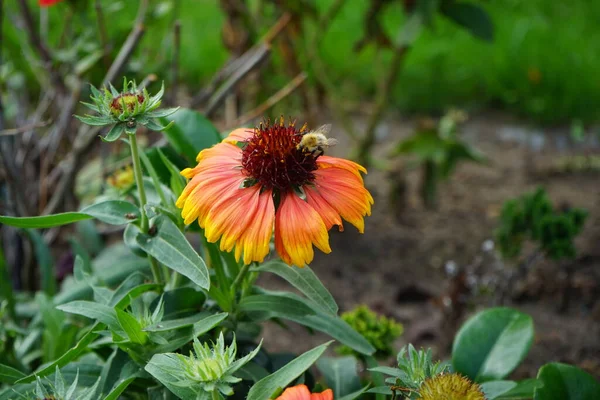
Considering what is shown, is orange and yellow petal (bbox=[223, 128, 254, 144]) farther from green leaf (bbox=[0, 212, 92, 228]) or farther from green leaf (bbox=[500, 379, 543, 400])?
green leaf (bbox=[500, 379, 543, 400])

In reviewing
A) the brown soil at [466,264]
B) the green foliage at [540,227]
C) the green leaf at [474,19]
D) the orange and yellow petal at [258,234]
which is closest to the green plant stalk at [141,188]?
the orange and yellow petal at [258,234]

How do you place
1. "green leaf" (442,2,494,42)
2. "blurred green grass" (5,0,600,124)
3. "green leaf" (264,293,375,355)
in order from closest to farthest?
"green leaf" (264,293,375,355) → "green leaf" (442,2,494,42) → "blurred green grass" (5,0,600,124)

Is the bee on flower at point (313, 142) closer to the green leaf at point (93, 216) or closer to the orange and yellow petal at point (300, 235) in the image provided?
the orange and yellow petal at point (300, 235)

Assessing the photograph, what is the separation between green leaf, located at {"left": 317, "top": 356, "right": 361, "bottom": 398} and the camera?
1.35m

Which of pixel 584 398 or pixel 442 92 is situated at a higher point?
pixel 584 398

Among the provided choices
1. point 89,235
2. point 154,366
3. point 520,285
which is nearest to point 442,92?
point 520,285

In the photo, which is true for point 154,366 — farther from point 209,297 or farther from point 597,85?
point 597,85

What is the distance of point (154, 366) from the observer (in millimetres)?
981

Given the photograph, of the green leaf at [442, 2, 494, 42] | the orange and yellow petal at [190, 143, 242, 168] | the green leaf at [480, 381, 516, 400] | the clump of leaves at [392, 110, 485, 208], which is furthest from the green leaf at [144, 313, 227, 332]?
the green leaf at [442, 2, 494, 42]

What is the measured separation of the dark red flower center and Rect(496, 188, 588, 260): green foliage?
3.21 feet

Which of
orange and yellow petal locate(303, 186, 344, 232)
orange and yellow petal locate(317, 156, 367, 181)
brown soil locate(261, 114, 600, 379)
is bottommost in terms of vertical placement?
brown soil locate(261, 114, 600, 379)

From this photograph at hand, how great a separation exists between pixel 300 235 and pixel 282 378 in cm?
20

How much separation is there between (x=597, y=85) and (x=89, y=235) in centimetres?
249

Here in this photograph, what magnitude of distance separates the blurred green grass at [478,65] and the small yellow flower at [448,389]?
2.41m
